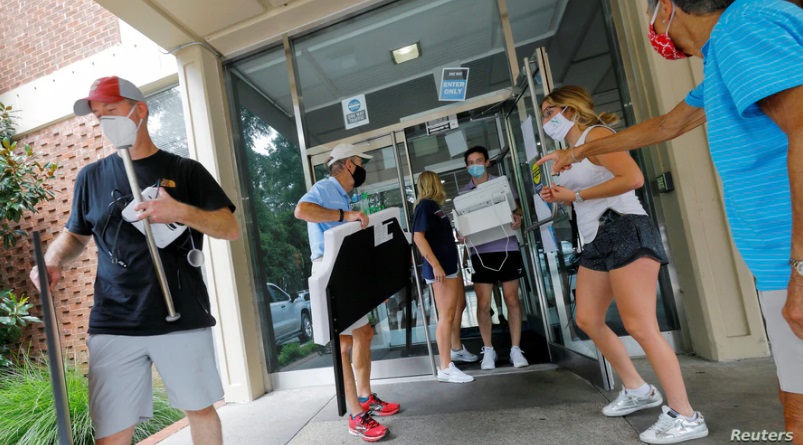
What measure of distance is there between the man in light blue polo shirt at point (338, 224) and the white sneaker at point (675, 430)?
1312mm

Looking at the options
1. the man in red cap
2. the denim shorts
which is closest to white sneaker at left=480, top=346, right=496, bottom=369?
the denim shorts

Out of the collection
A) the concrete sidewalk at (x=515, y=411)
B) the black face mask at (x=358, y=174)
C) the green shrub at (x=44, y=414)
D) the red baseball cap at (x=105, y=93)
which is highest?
the red baseball cap at (x=105, y=93)

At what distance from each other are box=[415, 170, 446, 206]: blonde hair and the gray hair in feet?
7.32

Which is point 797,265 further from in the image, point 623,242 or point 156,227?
point 156,227

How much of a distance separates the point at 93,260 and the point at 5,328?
45.9 inches

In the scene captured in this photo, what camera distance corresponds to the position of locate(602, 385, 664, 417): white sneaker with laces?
2.03 meters

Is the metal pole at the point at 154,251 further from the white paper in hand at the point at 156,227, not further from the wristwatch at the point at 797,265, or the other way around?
the wristwatch at the point at 797,265

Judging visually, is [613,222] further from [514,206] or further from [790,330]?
[514,206]

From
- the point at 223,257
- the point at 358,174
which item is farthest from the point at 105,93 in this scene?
the point at 223,257

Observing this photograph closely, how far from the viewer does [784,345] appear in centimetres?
89

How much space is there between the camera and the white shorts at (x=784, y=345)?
0.86 m

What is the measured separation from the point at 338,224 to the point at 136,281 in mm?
1177

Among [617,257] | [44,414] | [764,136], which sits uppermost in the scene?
[764,136]

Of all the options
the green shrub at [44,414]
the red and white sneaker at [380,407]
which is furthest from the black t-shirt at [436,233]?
the green shrub at [44,414]
